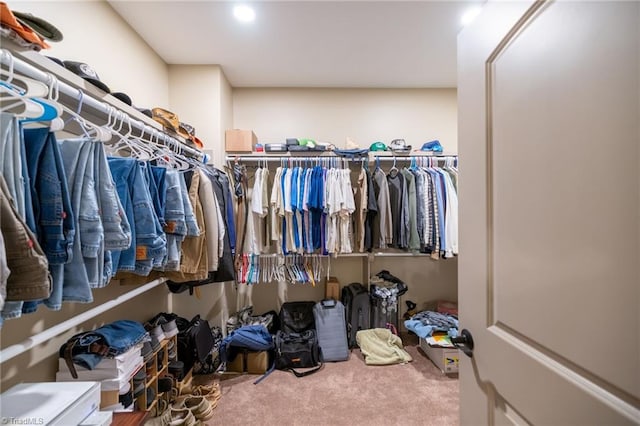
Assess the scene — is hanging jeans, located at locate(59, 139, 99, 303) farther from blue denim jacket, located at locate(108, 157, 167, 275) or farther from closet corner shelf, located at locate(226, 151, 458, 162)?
closet corner shelf, located at locate(226, 151, 458, 162)

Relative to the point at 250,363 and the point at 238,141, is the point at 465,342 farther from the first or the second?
the point at 238,141

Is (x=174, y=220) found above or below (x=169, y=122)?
below

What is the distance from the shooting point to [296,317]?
254cm

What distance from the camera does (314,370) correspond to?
84.2 inches

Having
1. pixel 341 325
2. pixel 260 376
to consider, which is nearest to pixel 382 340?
pixel 341 325

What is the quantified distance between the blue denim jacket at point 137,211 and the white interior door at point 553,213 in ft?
4.23

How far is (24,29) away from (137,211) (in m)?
0.66

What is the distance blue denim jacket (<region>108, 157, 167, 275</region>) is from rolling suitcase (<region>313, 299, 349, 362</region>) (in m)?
1.67

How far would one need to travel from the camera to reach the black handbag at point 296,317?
2475 millimetres

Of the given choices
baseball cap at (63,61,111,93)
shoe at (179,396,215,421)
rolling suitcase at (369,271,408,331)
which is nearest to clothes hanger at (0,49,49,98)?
baseball cap at (63,61,111,93)

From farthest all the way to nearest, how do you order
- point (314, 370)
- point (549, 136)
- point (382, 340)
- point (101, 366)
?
point (382, 340)
point (314, 370)
point (101, 366)
point (549, 136)

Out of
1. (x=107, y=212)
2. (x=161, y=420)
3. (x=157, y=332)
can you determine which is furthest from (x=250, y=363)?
(x=107, y=212)

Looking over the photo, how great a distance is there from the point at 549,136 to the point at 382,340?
2282 mm

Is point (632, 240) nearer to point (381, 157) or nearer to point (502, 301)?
point (502, 301)
